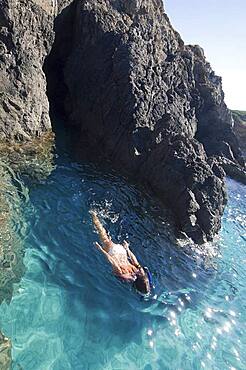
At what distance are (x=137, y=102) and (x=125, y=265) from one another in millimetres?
17341

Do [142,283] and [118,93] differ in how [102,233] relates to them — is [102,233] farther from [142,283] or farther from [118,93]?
[118,93]

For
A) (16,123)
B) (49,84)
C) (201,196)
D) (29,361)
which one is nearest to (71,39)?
(49,84)

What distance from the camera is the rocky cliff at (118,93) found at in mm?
25906

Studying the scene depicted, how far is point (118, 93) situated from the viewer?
3175cm

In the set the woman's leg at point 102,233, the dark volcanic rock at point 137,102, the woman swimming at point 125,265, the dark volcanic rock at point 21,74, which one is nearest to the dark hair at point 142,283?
the woman swimming at point 125,265

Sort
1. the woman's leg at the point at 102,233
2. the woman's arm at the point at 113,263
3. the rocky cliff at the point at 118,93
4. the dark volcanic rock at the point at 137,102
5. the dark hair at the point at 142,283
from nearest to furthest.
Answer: the dark hair at the point at 142,283 < the woman's arm at the point at 113,263 < the woman's leg at the point at 102,233 < the dark volcanic rock at the point at 137,102 < the rocky cliff at the point at 118,93

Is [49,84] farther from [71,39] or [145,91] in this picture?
[145,91]

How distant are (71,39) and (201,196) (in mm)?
21073

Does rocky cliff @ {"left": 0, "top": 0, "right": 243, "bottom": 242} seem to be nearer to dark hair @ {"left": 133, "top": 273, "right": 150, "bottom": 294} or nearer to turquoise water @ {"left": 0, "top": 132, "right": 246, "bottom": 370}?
turquoise water @ {"left": 0, "top": 132, "right": 246, "bottom": 370}

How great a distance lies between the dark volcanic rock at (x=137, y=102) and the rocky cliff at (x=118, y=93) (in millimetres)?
82

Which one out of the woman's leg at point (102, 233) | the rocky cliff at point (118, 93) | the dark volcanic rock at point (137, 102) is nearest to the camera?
the woman's leg at point (102, 233)

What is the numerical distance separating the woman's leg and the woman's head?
2.18 metres

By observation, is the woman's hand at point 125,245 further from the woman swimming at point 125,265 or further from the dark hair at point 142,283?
the dark hair at point 142,283

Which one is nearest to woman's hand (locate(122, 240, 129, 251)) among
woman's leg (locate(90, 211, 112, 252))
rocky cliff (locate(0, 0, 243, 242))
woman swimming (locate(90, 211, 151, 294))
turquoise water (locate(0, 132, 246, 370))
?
woman swimming (locate(90, 211, 151, 294))
